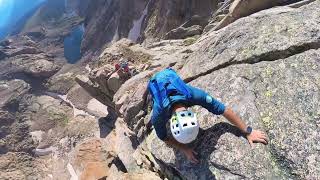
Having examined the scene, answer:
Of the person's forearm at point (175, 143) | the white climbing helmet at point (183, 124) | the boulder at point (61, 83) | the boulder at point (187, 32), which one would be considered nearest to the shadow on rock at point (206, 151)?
the person's forearm at point (175, 143)

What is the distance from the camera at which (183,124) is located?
7.93 m

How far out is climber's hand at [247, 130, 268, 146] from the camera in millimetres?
8602

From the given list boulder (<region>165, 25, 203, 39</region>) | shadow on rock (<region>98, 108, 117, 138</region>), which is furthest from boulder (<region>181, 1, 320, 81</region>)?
shadow on rock (<region>98, 108, 117, 138</region>)

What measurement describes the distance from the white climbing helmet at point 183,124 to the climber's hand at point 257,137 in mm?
1295

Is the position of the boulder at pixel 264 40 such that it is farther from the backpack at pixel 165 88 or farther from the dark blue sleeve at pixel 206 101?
the backpack at pixel 165 88

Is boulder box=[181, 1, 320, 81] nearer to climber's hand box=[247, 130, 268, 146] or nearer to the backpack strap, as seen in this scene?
climber's hand box=[247, 130, 268, 146]

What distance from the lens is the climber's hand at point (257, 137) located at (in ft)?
28.2

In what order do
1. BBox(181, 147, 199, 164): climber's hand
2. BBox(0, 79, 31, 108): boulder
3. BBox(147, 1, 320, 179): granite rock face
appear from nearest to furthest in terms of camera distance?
BBox(147, 1, 320, 179): granite rock face < BBox(181, 147, 199, 164): climber's hand < BBox(0, 79, 31, 108): boulder

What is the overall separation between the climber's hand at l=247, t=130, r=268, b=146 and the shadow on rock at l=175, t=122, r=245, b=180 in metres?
0.29

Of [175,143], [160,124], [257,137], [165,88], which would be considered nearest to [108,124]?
[175,143]

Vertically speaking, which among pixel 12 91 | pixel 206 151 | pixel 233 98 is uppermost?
pixel 233 98

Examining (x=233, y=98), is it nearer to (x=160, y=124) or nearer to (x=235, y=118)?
(x=235, y=118)

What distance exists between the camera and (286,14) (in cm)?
1094

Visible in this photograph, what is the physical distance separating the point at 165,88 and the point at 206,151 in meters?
1.69
